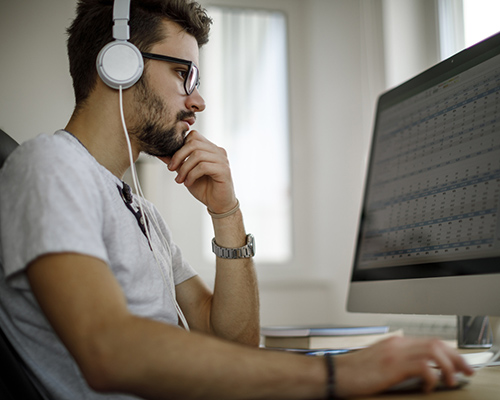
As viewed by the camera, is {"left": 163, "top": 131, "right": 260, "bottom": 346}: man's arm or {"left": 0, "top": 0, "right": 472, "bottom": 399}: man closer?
{"left": 0, "top": 0, "right": 472, "bottom": 399}: man

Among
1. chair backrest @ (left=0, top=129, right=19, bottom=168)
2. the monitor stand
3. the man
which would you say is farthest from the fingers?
the monitor stand

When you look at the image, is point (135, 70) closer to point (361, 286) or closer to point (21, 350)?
point (21, 350)

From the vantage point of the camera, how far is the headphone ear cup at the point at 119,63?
40.5 inches

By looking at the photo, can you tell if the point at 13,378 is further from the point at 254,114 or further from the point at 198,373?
the point at 254,114

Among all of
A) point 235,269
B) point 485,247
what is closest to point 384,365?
point 485,247

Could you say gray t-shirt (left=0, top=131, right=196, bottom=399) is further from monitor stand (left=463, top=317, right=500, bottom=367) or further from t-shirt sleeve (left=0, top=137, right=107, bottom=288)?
monitor stand (left=463, top=317, right=500, bottom=367)

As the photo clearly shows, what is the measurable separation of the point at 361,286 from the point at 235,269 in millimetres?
331

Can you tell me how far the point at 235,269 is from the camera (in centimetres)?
129

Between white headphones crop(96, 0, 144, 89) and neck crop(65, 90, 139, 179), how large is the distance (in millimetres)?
58

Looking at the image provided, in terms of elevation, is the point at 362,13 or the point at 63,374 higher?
the point at 362,13

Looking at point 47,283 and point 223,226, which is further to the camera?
point 223,226

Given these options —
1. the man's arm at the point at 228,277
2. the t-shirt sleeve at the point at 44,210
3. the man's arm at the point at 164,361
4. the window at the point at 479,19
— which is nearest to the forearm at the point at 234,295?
the man's arm at the point at 228,277

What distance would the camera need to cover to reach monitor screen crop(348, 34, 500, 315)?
87 centimetres

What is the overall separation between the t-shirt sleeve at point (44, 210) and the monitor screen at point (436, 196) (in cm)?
61
